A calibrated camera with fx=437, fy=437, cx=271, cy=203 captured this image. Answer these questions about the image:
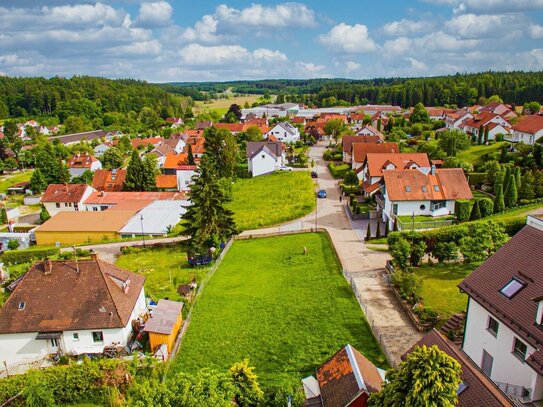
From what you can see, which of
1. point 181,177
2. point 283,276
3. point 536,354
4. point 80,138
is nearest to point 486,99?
point 181,177

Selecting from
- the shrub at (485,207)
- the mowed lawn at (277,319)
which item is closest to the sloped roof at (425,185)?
the shrub at (485,207)

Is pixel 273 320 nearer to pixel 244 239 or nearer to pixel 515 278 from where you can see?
pixel 515 278

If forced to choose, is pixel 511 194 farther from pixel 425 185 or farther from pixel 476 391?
pixel 476 391

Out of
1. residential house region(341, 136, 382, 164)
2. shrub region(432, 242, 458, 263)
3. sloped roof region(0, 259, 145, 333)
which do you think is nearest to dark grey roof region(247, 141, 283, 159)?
residential house region(341, 136, 382, 164)

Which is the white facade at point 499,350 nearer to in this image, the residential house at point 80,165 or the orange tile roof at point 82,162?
the residential house at point 80,165

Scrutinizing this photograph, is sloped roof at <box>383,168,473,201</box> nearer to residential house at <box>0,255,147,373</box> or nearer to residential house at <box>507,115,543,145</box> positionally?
residential house at <box>0,255,147,373</box>

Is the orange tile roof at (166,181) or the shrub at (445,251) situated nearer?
the shrub at (445,251)
